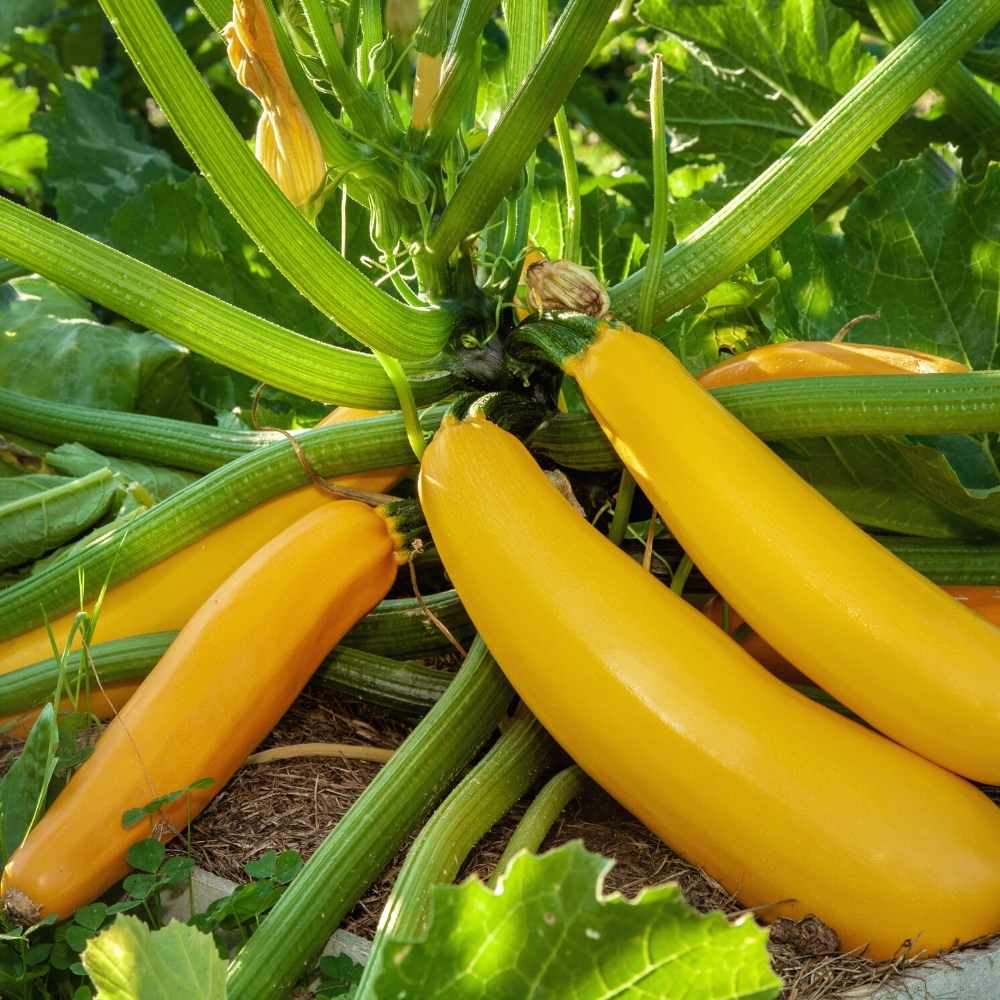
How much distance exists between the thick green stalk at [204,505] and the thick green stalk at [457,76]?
0.34 metres

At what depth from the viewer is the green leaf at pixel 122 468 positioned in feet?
6.41

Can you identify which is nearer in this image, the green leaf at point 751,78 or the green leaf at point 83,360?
the green leaf at point 83,360

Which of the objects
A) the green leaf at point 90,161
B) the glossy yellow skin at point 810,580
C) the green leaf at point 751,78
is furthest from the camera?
the green leaf at point 90,161

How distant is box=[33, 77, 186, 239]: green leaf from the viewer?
275 cm

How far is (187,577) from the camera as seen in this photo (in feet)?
5.66

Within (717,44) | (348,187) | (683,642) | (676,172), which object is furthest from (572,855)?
(676,172)

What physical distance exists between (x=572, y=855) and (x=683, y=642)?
1.62 ft

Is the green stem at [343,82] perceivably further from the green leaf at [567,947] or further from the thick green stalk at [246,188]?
the green leaf at [567,947]

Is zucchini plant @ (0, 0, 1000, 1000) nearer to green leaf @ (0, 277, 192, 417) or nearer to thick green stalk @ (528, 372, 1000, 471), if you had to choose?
thick green stalk @ (528, 372, 1000, 471)

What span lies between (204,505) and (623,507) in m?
0.51

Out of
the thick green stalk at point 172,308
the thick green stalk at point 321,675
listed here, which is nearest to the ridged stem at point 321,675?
the thick green stalk at point 321,675

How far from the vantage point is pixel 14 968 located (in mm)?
1332

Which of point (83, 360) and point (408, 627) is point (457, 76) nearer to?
point (408, 627)

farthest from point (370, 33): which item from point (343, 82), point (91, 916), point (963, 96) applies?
point (963, 96)
